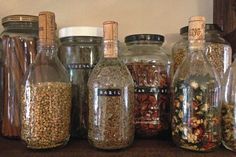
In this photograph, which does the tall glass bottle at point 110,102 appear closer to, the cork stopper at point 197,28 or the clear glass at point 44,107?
the clear glass at point 44,107

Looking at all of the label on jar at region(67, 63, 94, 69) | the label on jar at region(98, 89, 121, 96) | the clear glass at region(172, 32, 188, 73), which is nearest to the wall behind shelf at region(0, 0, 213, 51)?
the clear glass at region(172, 32, 188, 73)

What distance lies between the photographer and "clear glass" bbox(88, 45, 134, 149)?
601mm

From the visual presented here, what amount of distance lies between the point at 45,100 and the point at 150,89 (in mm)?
259

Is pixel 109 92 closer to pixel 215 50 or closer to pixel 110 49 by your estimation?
pixel 110 49

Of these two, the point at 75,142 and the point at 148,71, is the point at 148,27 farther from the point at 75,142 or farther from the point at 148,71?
the point at 75,142

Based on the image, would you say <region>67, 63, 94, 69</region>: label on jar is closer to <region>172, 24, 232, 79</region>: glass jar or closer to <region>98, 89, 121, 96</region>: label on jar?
<region>98, 89, 121, 96</region>: label on jar

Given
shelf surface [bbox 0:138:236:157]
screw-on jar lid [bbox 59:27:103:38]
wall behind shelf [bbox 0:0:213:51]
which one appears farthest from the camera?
wall behind shelf [bbox 0:0:213:51]

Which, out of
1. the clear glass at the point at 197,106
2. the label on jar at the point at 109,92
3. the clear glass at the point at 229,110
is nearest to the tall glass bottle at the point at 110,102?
the label on jar at the point at 109,92

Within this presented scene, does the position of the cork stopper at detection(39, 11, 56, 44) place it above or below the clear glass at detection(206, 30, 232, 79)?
above

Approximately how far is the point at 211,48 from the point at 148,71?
0.58 feet

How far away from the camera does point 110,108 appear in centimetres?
60

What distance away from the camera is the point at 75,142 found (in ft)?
2.23

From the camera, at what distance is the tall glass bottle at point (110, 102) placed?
0.60m

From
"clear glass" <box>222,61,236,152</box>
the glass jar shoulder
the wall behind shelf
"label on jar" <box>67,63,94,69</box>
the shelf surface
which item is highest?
the wall behind shelf
